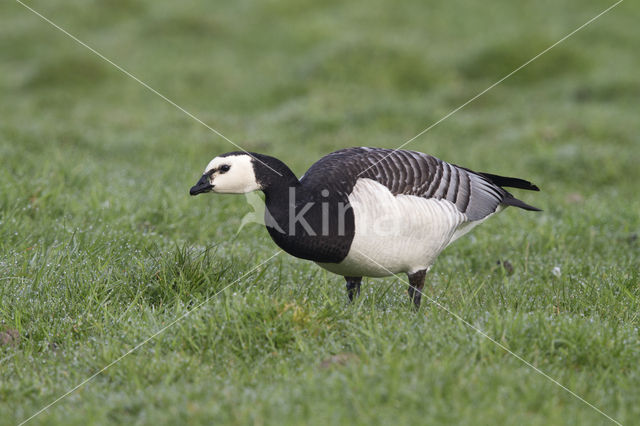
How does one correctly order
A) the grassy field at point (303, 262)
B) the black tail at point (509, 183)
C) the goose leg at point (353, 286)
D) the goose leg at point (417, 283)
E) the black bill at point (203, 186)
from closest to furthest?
the grassy field at point (303, 262), the black bill at point (203, 186), the goose leg at point (417, 283), the goose leg at point (353, 286), the black tail at point (509, 183)

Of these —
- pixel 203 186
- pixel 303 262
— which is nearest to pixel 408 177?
pixel 203 186

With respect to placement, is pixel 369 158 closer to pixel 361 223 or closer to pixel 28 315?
pixel 361 223

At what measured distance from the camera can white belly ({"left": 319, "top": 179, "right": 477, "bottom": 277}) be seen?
389 centimetres

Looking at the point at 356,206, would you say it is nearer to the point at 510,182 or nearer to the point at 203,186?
the point at 203,186

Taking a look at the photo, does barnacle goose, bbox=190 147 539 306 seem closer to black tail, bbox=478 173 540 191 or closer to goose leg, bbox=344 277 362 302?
goose leg, bbox=344 277 362 302

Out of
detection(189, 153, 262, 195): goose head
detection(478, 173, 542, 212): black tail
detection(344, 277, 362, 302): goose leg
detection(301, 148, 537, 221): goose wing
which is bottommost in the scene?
detection(344, 277, 362, 302): goose leg

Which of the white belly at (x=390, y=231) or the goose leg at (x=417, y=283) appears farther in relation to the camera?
the goose leg at (x=417, y=283)

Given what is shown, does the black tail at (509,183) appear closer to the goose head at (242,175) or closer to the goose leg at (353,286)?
the goose leg at (353,286)

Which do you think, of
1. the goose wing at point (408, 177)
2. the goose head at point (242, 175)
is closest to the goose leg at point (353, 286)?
the goose wing at point (408, 177)

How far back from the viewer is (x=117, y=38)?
15.4 metres

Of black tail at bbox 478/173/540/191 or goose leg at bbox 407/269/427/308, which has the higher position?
black tail at bbox 478/173/540/191

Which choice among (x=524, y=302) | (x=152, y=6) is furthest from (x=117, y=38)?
(x=524, y=302)

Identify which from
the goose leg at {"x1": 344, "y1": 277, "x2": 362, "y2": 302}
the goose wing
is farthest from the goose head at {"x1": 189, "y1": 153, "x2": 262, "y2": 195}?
the goose leg at {"x1": 344, "y1": 277, "x2": 362, "y2": 302}

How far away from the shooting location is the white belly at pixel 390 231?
3.89m
